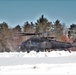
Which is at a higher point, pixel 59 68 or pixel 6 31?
pixel 6 31

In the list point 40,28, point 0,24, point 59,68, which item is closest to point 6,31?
point 0,24

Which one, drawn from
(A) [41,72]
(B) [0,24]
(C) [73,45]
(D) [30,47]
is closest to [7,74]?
(A) [41,72]

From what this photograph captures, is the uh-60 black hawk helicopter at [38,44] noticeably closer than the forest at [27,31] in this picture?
Yes

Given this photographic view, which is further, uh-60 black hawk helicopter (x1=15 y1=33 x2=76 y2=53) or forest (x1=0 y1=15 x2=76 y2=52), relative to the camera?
forest (x1=0 y1=15 x2=76 y2=52)

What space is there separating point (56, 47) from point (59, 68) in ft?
54.3

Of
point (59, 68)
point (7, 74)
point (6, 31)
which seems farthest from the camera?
point (6, 31)

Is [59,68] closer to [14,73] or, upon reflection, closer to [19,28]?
[14,73]

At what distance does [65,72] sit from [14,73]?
64.2 inches

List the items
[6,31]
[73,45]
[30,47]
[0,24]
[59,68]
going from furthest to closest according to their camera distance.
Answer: [0,24] → [6,31] → [73,45] → [30,47] → [59,68]

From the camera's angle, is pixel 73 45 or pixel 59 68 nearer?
pixel 59 68

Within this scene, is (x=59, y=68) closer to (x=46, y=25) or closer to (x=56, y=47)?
(x=56, y=47)

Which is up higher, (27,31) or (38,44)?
(27,31)

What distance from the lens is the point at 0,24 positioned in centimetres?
8012

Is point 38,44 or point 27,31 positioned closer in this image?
point 38,44
